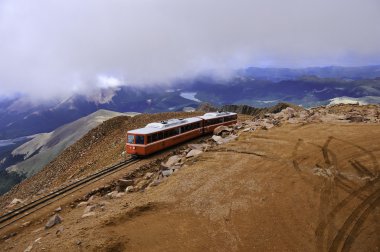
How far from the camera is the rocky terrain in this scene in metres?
15.9

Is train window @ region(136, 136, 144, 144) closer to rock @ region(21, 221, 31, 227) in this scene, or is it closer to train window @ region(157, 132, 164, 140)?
train window @ region(157, 132, 164, 140)

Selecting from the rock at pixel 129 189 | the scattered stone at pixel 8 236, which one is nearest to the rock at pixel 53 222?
the scattered stone at pixel 8 236

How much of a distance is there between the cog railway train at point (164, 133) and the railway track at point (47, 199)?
1.72 m

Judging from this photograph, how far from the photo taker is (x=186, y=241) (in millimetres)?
15820

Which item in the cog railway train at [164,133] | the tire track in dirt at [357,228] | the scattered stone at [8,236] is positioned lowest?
the scattered stone at [8,236]

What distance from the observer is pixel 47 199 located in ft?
89.0

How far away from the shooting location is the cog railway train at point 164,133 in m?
34.9

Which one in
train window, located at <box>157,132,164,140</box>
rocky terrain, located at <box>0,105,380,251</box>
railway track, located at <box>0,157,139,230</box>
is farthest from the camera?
train window, located at <box>157,132,164,140</box>

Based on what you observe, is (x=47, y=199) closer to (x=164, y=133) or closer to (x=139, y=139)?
(x=139, y=139)

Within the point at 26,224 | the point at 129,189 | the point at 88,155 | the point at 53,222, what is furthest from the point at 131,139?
the point at 88,155

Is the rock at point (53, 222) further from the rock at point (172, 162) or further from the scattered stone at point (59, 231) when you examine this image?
the rock at point (172, 162)

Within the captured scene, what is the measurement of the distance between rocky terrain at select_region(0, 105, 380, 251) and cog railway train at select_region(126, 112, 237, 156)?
7073 millimetres

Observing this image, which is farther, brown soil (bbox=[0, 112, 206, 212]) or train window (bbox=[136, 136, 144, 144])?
brown soil (bbox=[0, 112, 206, 212])

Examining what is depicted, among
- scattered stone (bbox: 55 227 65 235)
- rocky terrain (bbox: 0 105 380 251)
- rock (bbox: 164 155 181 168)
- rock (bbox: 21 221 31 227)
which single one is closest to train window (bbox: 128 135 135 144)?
rocky terrain (bbox: 0 105 380 251)
